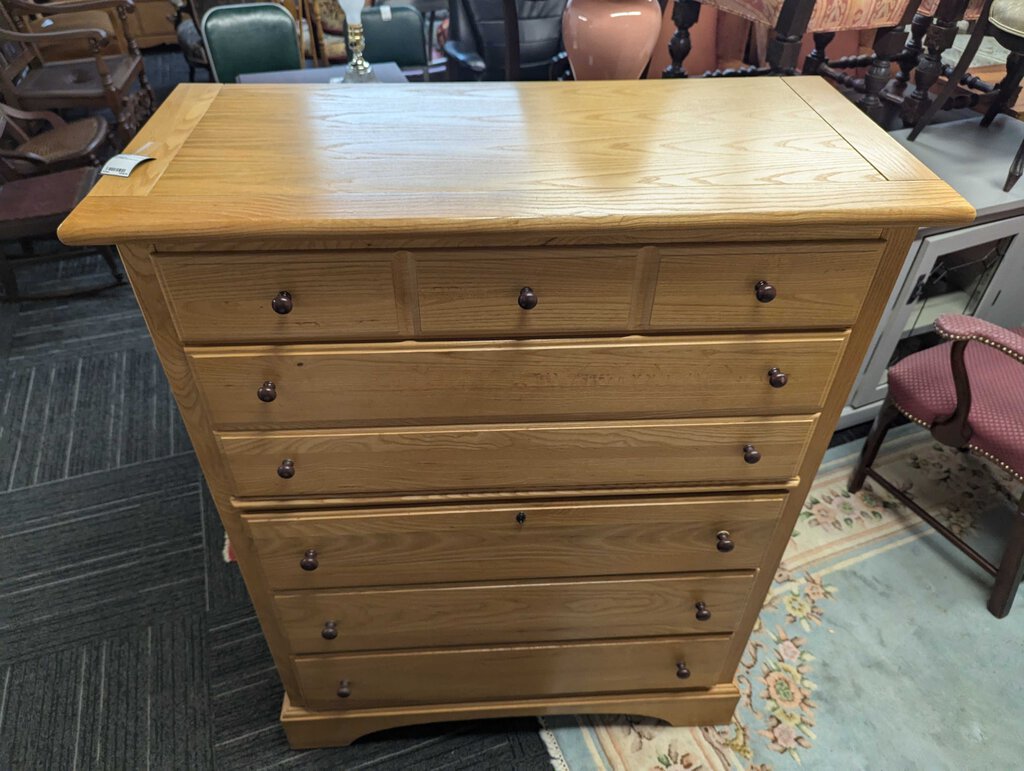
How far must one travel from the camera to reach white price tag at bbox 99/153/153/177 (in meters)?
0.81

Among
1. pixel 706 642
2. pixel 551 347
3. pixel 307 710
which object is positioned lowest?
pixel 307 710

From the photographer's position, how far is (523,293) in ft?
2.69

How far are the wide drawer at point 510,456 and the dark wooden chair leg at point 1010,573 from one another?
3.25ft

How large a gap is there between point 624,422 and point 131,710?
134 cm

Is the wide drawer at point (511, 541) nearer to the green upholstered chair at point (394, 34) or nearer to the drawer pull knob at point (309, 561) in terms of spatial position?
the drawer pull knob at point (309, 561)

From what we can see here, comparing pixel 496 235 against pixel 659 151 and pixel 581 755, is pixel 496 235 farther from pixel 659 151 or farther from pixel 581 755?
pixel 581 755

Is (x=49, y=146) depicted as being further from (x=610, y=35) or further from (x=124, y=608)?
(x=610, y=35)

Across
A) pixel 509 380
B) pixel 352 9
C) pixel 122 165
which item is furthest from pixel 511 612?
pixel 352 9

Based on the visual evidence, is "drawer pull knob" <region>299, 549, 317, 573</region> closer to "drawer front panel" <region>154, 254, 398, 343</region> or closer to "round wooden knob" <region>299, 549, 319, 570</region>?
"round wooden knob" <region>299, 549, 319, 570</region>

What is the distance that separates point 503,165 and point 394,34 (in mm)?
2981

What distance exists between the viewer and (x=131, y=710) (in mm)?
1506

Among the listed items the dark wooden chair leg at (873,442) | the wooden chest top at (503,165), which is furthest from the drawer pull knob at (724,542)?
the dark wooden chair leg at (873,442)

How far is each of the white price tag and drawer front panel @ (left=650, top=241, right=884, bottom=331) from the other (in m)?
0.66

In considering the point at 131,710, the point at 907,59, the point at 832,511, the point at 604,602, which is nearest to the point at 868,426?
the point at 832,511
